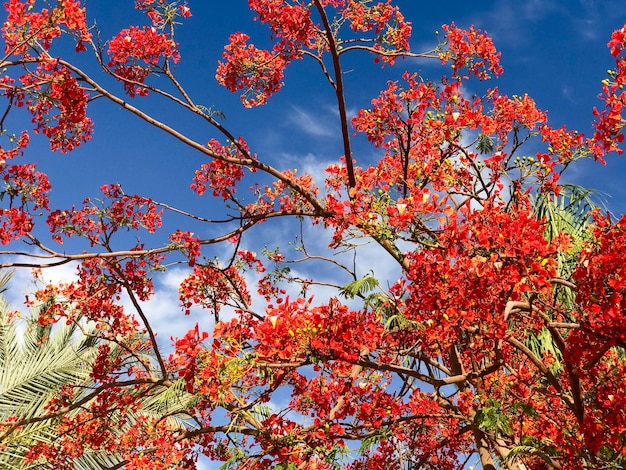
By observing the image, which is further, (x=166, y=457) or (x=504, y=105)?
(x=504, y=105)

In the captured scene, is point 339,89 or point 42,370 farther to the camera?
point 42,370

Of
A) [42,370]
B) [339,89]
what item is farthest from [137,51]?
[42,370]

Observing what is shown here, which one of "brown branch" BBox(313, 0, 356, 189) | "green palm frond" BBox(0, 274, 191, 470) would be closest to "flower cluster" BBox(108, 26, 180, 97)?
"brown branch" BBox(313, 0, 356, 189)

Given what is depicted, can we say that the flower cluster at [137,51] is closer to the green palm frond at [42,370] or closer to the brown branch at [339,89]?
the brown branch at [339,89]

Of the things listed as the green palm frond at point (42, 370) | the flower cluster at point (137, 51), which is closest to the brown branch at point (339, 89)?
the flower cluster at point (137, 51)

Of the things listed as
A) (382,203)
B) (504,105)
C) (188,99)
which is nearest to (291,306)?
(382,203)

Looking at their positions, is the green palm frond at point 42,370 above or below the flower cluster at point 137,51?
below

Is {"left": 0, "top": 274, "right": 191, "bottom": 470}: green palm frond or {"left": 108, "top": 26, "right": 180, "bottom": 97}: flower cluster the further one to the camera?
{"left": 0, "top": 274, "right": 191, "bottom": 470}: green palm frond

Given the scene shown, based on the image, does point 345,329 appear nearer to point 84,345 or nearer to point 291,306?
point 291,306

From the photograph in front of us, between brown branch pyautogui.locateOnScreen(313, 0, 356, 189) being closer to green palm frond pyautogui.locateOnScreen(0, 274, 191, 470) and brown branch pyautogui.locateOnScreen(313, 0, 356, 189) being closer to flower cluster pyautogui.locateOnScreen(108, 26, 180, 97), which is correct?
flower cluster pyautogui.locateOnScreen(108, 26, 180, 97)

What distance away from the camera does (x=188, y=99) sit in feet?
17.7

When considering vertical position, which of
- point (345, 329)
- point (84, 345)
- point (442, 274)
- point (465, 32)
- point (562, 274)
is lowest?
point (345, 329)

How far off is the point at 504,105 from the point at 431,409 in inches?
128

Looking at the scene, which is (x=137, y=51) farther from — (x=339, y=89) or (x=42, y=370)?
(x=42, y=370)
